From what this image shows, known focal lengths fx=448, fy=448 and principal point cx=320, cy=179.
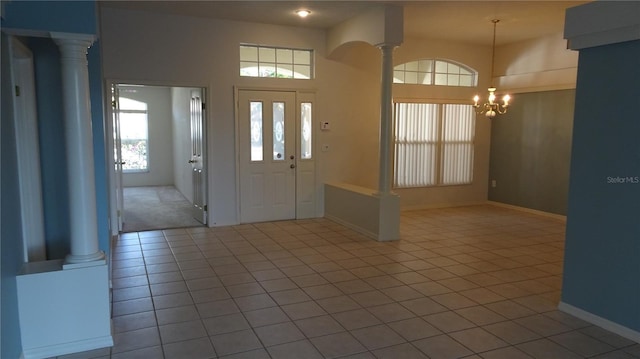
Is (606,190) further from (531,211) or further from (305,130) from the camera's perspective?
(531,211)

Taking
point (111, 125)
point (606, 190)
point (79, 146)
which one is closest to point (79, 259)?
point (79, 146)

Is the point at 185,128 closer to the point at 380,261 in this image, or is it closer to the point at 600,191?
the point at 380,261

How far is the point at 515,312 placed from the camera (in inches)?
143

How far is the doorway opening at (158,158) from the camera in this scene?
640 centimetres

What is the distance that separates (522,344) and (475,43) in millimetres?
6210

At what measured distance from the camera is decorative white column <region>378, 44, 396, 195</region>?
18.7ft

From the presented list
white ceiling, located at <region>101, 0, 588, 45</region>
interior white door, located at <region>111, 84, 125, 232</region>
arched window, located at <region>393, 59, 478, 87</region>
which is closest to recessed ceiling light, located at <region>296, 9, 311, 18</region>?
white ceiling, located at <region>101, 0, 588, 45</region>

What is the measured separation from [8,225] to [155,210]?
5.35 meters

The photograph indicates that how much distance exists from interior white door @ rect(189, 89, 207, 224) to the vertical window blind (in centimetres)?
324

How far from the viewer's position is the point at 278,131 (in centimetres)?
688

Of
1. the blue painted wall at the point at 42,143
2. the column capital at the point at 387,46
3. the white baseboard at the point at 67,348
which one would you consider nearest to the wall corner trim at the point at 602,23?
the column capital at the point at 387,46

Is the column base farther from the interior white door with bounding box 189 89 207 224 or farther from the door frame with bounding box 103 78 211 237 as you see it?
the interior white door with bounding box 189 89 207 224

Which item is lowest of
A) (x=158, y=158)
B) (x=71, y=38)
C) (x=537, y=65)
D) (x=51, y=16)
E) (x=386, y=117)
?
(x=158, y=158)

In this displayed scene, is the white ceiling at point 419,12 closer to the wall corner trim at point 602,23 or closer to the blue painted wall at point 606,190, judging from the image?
the wall corner trim at point 602,23
